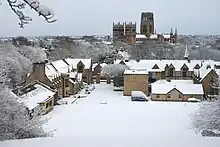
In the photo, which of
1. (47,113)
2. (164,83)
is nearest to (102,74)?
(164,83)

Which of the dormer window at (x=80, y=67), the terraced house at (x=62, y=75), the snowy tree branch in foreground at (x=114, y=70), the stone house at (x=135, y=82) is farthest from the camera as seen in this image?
the dormer window at (x=80, y=67)

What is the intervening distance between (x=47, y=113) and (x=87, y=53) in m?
43.3

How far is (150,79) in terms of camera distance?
35.6 meters

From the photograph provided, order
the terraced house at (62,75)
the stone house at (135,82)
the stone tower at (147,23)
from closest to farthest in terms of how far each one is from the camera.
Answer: the terraced house at (62,75) → the stone house at (135,82) → the stone tower at (147,23)

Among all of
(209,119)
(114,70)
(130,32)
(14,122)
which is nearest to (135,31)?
(130,32)

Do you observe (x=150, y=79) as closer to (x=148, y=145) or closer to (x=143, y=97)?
(x=143, y=97)

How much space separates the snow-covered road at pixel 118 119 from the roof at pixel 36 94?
1.06m

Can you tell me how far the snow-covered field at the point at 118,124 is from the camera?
21.5 ft

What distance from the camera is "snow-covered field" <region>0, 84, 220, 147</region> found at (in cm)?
655

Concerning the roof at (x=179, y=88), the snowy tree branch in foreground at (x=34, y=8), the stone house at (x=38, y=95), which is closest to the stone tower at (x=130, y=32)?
the roof at (x=179, y=88)

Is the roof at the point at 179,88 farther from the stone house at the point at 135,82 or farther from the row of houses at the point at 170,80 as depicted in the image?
the stone house at the point at 135,82

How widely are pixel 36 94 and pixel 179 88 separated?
1229cm

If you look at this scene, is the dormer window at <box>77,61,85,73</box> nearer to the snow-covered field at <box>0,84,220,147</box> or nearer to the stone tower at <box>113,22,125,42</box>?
the snow-covered field at <box>0,84,220,147</box>

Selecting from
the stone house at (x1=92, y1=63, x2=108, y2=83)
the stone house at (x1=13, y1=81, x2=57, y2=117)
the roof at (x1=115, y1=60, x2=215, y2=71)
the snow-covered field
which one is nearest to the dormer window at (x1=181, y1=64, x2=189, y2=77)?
the roof at (x1=115, y1=60, x2=215, y2=71)
